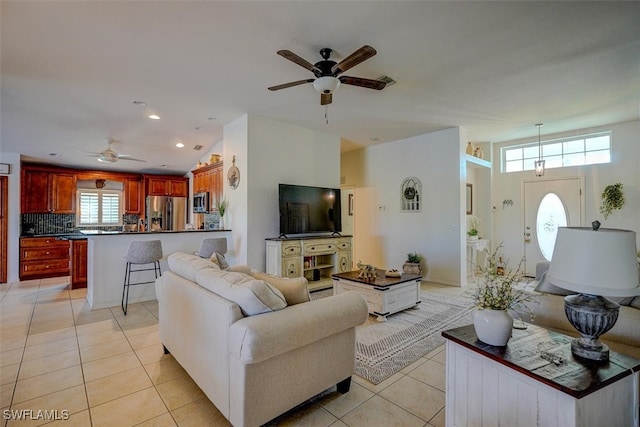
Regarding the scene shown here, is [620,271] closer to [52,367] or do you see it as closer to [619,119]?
[52,367]

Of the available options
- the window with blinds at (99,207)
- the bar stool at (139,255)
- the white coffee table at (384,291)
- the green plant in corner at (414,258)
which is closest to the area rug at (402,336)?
the white coffee table at (384,291)

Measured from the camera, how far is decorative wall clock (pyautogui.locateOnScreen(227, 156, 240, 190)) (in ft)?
16.4

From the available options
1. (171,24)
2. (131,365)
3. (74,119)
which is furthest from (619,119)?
(74,119)

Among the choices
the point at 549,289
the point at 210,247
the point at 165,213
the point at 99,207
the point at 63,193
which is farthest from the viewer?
the point at 165,213

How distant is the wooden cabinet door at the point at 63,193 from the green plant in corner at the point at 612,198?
11.2m

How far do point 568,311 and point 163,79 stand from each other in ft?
14.0

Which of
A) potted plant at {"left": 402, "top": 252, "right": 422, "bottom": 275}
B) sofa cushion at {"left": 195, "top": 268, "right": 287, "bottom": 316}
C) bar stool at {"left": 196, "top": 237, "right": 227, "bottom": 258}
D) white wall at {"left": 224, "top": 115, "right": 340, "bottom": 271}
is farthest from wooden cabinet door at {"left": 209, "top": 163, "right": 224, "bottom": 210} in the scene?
sofa cushion at {"left": 195, "top": 268, "right": 287, "bottom": 316}

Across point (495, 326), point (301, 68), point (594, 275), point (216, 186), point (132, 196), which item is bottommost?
point (495, 326)

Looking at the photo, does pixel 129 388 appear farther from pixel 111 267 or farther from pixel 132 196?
pixel 132 196

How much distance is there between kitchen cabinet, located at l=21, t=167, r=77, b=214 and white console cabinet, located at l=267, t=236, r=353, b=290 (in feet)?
17.8

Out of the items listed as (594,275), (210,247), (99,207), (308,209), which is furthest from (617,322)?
(99,207)

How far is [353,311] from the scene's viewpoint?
2.07m

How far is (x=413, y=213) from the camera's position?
621cm

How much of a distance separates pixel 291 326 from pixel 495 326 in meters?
1.12
